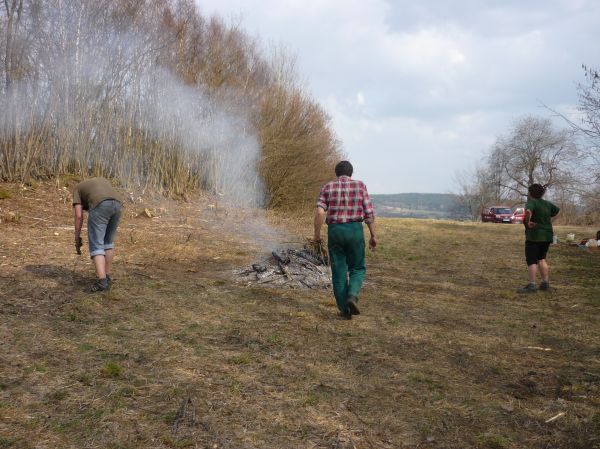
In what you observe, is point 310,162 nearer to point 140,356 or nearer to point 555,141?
point 140,356

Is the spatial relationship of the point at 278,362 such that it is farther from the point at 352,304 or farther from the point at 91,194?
the point at 91,194

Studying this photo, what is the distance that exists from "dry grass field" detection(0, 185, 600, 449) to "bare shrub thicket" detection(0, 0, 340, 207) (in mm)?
4419

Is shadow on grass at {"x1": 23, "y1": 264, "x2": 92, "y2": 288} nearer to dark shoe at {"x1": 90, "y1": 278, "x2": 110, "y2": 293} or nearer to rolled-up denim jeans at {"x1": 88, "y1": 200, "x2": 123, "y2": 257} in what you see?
dark shoe at {"x1": 90, "y1": 278, "x2": 110, "y2": 293}

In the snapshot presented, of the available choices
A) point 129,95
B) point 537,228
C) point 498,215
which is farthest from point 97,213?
point 498,215

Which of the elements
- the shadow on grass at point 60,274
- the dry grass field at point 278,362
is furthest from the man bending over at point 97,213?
the shadow on grass at point 60,274

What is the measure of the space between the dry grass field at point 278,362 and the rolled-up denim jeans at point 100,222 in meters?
0.56

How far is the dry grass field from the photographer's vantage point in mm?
2561

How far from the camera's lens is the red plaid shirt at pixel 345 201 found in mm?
5008

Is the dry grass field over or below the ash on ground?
below

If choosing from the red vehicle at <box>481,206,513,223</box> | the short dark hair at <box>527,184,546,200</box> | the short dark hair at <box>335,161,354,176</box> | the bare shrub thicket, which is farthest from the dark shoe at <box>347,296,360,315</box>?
the red vehicle at <box>481,206,513,223</box>

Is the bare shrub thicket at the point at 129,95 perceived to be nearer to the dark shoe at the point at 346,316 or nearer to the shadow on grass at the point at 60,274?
the shadow on grass at the point at 60,274

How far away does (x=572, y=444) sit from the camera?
99.8 inches

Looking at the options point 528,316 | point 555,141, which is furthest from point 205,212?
point 555,141

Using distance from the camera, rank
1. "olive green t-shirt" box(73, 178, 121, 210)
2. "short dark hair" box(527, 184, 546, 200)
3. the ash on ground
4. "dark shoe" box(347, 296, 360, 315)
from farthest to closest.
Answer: "short dark hair" box(527, 184, 546, 200) → the ash on ground → "olive green t-shirt" box(73, 178, 121, 210) → "dark shoe" box(347, 296, 360, 315)
